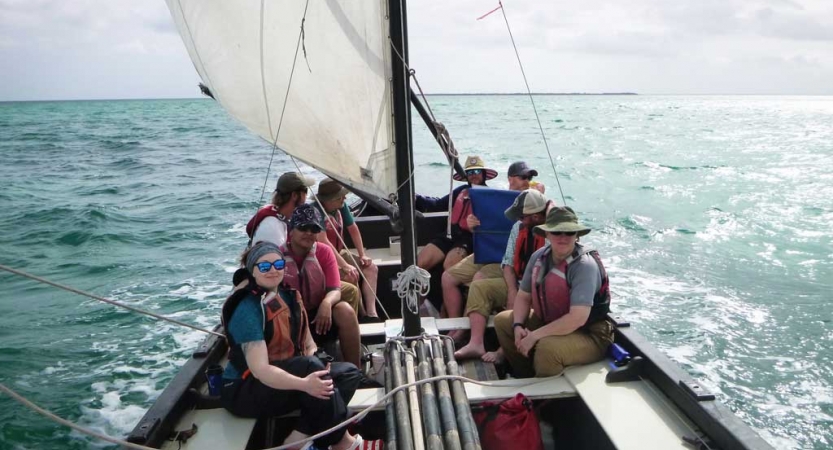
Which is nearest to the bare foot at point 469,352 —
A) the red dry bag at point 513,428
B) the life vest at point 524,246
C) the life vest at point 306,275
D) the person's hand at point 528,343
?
the person's hand at point 528,343

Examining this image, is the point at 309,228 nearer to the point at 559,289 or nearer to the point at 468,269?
the point at 559,289

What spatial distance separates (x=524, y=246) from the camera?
13.6 ft

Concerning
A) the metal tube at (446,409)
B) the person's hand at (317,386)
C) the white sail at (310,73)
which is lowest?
the metal tube at (446,409)

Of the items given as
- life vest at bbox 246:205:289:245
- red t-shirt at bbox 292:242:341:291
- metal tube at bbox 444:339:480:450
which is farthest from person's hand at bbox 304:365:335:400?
life vest at bbox 246:205:289:245

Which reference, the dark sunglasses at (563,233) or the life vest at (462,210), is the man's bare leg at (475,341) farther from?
the life vest at (462,210)

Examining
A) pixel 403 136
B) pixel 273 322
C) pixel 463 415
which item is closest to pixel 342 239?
pixel 403 136

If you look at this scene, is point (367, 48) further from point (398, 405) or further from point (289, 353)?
point (398, 405)

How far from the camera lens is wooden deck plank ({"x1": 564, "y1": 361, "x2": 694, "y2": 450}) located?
9.35ft

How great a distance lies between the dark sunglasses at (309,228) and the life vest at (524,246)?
1.47 m

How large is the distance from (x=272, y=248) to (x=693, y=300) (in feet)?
23.4

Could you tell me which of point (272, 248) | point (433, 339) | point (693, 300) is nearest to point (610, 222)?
point (693, 300)

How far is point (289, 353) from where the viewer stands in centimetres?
301

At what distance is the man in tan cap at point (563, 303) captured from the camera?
10.8 feet

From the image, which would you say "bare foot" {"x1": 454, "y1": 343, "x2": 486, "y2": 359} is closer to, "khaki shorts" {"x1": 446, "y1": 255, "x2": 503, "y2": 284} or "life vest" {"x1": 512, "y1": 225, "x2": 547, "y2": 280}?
"life vest" {"x1": 512, "y1": 225, "x2": 547, "y2": 280}
